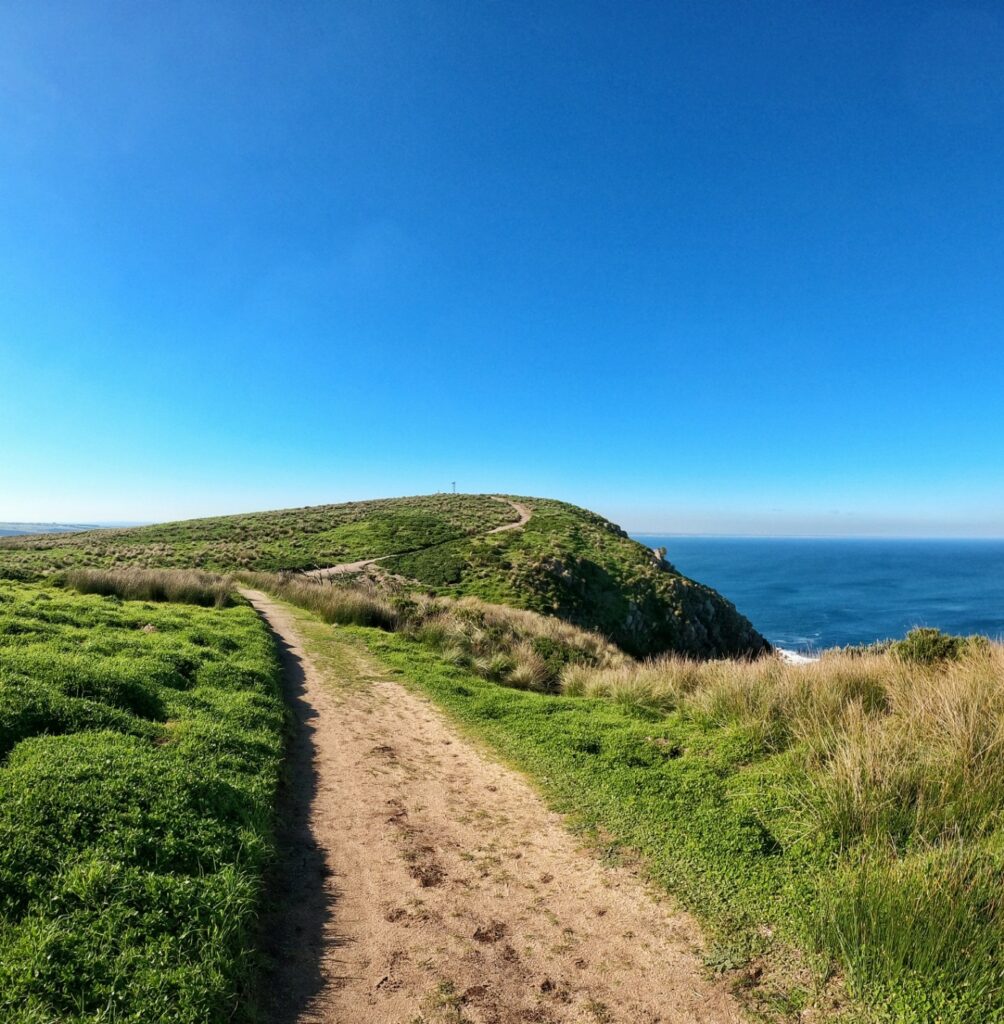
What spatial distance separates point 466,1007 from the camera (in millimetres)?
3678

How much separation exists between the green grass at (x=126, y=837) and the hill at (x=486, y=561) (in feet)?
65.0

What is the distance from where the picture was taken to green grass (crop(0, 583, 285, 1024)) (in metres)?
3.31

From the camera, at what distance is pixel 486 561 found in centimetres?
4059

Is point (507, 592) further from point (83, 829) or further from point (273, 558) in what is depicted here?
point (83, 829)

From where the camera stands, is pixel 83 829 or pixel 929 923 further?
pixel 83 829

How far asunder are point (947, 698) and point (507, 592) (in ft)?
92.8

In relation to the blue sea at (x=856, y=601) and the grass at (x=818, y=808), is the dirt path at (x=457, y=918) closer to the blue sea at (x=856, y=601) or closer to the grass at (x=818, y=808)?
the grass at (x=818, y=808)

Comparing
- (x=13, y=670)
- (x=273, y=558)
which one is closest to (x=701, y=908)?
(x=13, y=670)

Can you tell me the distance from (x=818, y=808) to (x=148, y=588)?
21.3m

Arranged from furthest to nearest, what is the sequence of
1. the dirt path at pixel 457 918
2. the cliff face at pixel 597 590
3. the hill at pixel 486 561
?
the hill at pixel 486 561 < the cliff face at pixel 597 590 < the dirt path at pixel 457 918

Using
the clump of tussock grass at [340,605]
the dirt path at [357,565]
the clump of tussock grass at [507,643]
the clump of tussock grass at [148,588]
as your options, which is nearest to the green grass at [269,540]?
the dirt path at [357,565]

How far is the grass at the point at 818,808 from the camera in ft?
11.8

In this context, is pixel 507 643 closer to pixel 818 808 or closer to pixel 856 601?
pixel 818 808

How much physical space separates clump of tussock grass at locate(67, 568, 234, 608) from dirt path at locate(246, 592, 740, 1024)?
1483 centimetres
